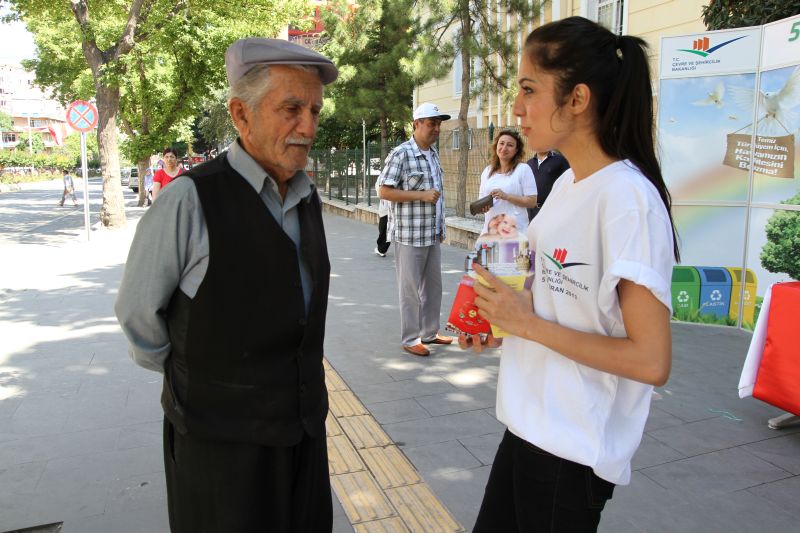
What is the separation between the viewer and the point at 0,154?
62406 millimetres

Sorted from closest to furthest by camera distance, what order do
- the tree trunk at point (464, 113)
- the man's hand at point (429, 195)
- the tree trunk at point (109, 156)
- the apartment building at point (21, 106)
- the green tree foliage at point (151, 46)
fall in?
the man's hand at point (429, 195) < the tree trunk at point (464, 113) < the green tree foliage at point (151, 46) < the tree trunk at point (109, 156) < the apartment building at point (21, 106)

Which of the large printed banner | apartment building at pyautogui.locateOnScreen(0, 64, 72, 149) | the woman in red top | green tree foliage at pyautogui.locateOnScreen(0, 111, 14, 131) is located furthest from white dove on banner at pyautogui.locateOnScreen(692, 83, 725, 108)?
apartment building at pyautogui.locateOnScreen(0, 64, 72, 149)

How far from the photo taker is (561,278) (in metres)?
1.51

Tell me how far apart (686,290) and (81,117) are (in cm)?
1353

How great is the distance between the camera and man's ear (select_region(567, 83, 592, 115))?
146 centimetres

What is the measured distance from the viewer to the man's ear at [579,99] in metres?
1.46

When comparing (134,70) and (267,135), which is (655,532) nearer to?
(267,135)

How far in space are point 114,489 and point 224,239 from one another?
2308 millimetres

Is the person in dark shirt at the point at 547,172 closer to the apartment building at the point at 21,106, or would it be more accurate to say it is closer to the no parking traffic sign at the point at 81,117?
the no parking traffic sign at the point at 81,117

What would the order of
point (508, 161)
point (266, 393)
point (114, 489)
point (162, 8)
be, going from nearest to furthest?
point (266, 393) → point (114, 489) → point (508, 161) → point (162, 8)

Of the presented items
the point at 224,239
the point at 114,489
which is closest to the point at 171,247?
the point at 224,239

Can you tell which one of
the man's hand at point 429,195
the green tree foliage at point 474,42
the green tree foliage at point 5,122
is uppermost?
the green tree foliage at point 5,122

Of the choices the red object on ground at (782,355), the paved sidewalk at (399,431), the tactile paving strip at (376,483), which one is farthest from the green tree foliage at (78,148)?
the red object on ground at (782,355)

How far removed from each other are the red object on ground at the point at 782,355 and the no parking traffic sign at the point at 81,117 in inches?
564
